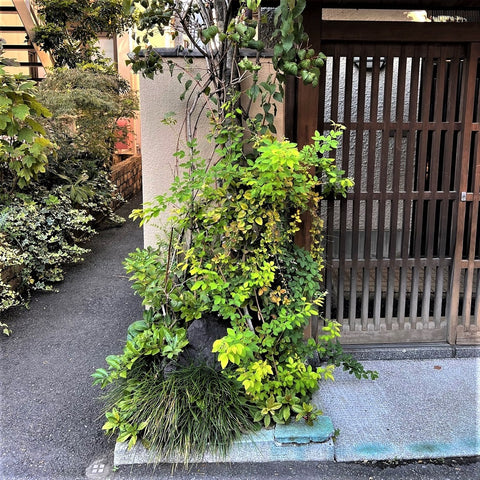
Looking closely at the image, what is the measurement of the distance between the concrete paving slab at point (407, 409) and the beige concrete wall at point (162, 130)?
1.93 meters

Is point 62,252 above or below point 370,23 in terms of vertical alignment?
below

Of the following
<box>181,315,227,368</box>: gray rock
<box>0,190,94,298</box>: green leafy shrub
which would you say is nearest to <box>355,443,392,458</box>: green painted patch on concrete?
<box>181,315,227,368</box>: gray rock

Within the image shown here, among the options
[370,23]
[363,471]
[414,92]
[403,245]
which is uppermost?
[370,23]

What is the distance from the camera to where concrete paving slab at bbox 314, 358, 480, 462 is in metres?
2.88

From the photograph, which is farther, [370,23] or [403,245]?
[403,245]

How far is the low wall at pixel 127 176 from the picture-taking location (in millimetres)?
9384

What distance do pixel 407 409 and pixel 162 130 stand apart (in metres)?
2.73

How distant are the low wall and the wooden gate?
6.03 metres

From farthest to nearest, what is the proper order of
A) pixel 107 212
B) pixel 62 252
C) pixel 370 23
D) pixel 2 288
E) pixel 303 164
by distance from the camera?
pixel 107 212
pixel 62 252
pixel 2 288
pixel 370 23
pixel 303 164

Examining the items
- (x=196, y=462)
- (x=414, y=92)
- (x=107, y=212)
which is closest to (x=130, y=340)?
(x=196, y=462)

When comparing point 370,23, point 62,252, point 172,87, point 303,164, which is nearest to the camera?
point 303,164

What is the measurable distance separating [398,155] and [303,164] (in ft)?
3.29

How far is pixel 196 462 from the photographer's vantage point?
2.78 meters

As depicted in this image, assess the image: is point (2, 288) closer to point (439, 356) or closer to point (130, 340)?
point (130, 340)
